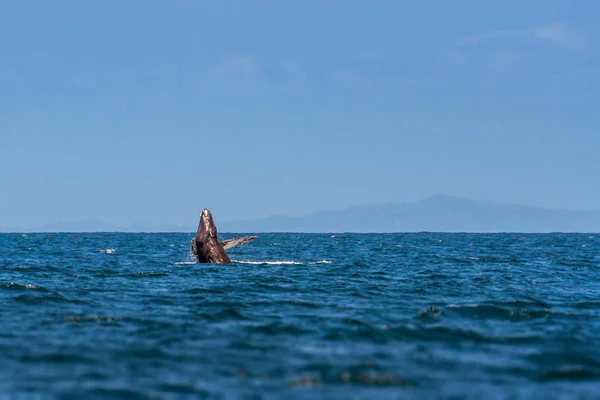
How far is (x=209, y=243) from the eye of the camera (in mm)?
31672

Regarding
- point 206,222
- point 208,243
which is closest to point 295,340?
point 206,222

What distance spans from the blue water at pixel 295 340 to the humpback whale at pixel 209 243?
6959 millimetres

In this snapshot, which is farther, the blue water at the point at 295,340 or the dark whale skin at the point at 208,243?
the dark whale skin at the point at 208,243

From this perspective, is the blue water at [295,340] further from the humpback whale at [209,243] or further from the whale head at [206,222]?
the humpback whale at [209,243]

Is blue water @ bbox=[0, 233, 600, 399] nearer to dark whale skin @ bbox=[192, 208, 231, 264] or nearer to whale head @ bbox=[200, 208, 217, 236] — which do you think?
whale head @ bbox=[200, 208, 217, 236]

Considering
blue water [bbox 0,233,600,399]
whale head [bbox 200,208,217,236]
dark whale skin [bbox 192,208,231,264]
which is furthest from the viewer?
dark whale skin [bbox 192,208,231,264]

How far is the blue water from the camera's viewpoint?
9602mm

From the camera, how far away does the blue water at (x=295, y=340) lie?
9602 millimetres

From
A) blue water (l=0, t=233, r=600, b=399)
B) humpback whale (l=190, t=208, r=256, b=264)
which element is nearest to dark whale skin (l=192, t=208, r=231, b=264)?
humpback whale (l=190, t=208, r=256, b=264)

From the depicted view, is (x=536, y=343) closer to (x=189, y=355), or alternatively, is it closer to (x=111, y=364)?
(x=189, y=355)

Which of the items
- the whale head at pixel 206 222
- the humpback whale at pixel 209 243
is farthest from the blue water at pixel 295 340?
the humpback whale at pixel 209 243

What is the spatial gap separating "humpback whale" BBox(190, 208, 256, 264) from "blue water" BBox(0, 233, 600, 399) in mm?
6959

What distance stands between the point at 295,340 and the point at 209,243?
19234 mm

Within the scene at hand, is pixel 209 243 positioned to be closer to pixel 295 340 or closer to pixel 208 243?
pixel 208 243
